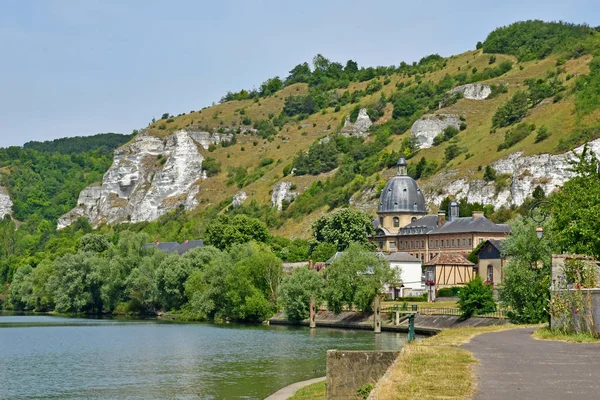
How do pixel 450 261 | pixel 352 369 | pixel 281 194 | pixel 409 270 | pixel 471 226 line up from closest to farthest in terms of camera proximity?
pixel 352 369 < pixel 450 261 < pixel 409 270 < pixel 471 226 < pixel 281 194

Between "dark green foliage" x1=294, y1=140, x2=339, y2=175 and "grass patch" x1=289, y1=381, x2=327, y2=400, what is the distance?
160 meters

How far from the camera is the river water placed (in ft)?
128

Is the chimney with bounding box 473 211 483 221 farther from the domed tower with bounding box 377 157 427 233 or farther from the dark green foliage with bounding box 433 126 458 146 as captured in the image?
the dark green foliage with bounding box 433 126 458 146

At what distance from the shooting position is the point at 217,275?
9050 centimetres

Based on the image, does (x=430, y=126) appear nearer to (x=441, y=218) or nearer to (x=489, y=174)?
(x=489, y=174)

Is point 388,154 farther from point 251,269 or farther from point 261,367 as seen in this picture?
point 261,367

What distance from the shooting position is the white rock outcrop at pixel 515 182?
125 metres

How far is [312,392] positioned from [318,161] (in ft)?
537

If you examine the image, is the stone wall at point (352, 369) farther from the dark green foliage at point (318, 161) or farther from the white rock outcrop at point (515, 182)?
the dark green foliage at point (318, 161)

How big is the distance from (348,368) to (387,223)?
113m

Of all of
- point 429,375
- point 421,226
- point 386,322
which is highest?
point 421,226

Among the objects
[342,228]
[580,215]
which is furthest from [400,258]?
[580,215]

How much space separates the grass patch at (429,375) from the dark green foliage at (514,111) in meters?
137

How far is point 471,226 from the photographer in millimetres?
120375
